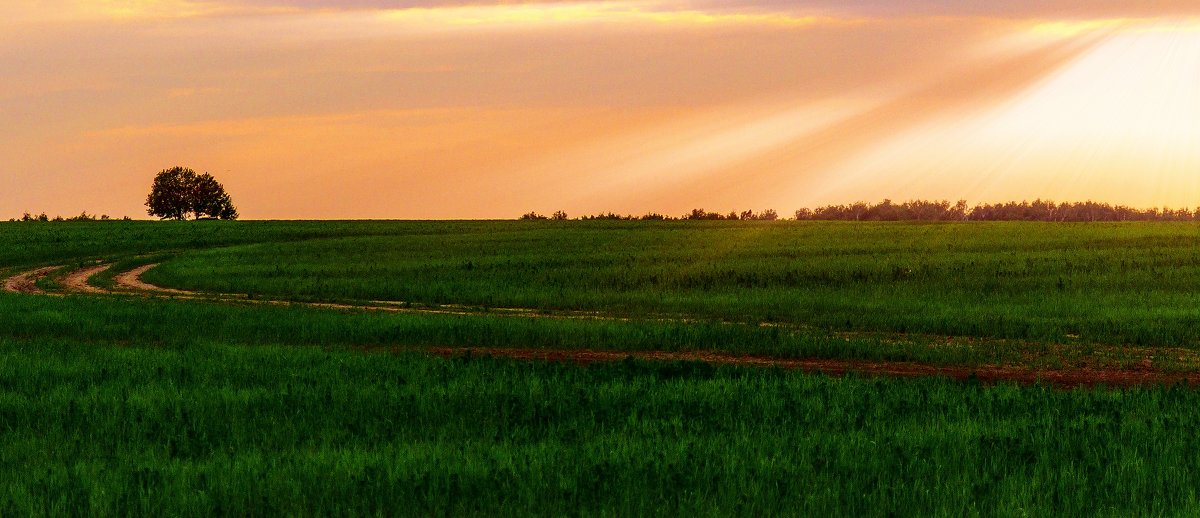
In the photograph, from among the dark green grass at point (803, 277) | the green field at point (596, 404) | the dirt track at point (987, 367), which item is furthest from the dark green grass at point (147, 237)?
the dirt track at point (987, 367)

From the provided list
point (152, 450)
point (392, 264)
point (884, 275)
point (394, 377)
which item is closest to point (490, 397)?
point (394, 377)

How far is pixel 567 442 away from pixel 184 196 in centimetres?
14720

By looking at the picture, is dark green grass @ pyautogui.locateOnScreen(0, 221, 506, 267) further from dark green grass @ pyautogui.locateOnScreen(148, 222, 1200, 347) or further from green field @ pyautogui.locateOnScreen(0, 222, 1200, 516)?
green field @ pyautogui.locateOnScreen(0, 222, 1200, 516)

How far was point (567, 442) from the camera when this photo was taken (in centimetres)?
1393

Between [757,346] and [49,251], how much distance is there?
54.3 metres

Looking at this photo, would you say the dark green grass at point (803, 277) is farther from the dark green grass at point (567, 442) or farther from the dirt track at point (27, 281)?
the dark green grass at point (567, 442)

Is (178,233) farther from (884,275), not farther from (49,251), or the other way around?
(884,275)

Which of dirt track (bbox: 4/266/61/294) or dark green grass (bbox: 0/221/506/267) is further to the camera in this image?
dark green grass (bbox: 0/221/506/267)

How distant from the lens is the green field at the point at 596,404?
11.5 meters

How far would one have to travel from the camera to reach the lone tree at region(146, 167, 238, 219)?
150 m

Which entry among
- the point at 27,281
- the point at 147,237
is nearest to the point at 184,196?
the point at 147,237

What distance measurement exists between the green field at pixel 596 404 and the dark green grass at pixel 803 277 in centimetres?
27

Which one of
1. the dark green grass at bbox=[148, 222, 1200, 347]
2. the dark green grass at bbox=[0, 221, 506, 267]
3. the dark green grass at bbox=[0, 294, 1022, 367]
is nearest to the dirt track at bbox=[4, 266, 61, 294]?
the dark green grass at bbox=[0, 221, 506, 267]

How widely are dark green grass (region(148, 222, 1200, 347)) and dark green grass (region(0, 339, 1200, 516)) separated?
44.9 feet
